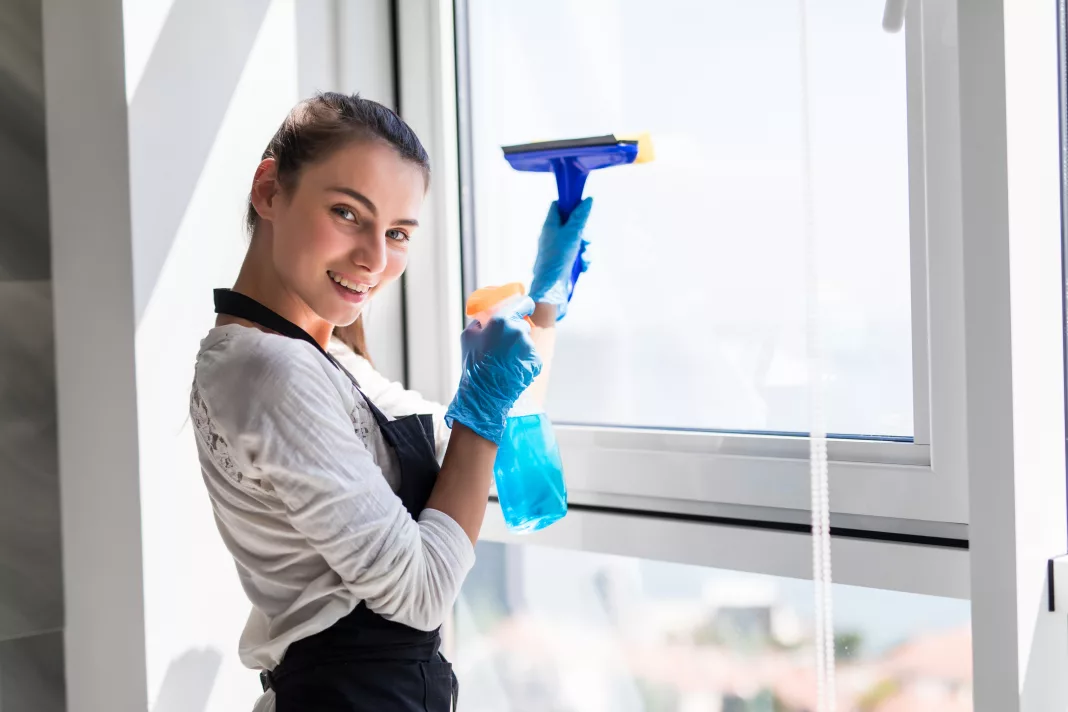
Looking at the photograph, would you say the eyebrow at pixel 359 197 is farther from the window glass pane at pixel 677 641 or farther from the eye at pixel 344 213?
the window glass pane at pixel 677 641

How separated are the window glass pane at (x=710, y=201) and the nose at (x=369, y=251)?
453 millimetres

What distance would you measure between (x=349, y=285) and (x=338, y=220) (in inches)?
2.9

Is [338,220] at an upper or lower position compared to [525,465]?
upper

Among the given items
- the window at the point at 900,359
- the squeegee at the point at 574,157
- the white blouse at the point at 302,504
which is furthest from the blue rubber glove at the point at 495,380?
the window at the point at 900,359

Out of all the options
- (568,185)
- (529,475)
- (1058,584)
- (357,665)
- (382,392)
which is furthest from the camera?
(382,392)

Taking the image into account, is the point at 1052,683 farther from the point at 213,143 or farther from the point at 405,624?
the point at 213,143

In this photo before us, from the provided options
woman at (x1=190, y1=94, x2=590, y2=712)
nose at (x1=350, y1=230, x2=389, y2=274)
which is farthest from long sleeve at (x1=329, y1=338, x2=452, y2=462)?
nose at (x1=350, y1=230, x2=389, y2=274)

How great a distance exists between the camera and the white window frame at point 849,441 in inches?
40.2

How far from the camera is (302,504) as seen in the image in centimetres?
85

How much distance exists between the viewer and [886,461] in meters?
1.10

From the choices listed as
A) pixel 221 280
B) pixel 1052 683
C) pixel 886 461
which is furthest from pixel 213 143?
pixel 1052 683

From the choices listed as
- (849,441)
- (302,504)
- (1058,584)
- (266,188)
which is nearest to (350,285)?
(266,188)

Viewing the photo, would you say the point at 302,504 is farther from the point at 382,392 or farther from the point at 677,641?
the point at 677,641

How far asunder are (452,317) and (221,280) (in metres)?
0.39
